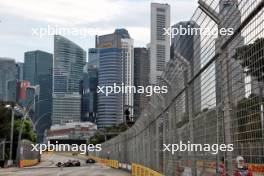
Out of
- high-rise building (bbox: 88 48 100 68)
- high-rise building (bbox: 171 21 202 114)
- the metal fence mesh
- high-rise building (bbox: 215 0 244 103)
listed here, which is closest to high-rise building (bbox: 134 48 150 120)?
the metal fence mesh

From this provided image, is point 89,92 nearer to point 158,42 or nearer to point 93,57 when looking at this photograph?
point 93,57

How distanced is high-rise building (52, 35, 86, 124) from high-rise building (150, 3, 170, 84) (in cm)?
7597

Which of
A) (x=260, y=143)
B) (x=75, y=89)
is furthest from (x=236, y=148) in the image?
(x=75, y=89)

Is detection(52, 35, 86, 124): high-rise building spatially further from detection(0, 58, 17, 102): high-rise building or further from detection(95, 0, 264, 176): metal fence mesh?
detection(95, 0, 264, 176): metal fence mesh

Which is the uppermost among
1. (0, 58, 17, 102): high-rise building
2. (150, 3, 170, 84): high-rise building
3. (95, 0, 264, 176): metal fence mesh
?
(0, 58, 17, 102): high-rise building

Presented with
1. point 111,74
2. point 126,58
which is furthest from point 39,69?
point 126,58

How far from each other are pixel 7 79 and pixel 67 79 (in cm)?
2152

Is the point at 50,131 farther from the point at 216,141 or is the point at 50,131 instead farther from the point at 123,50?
the point at 216,141

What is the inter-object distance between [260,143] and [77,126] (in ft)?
459

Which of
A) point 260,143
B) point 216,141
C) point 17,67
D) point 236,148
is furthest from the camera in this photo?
point 17,67

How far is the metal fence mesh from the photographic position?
5.02 metres

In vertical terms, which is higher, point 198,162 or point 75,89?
point 75,89

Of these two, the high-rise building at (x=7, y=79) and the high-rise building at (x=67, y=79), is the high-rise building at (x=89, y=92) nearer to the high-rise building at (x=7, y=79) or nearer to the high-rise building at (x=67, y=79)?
the high-rise building at (x=67, y=79)

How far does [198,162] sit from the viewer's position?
8.88 meters
